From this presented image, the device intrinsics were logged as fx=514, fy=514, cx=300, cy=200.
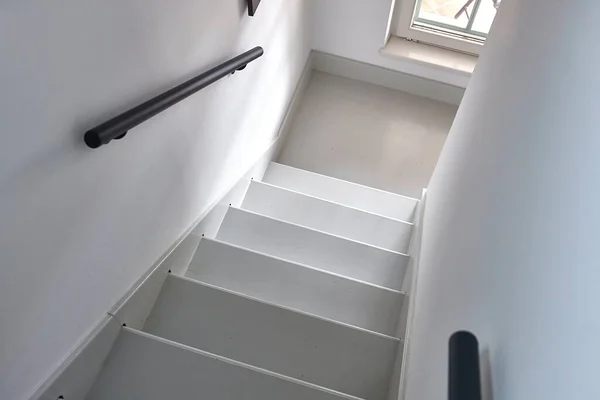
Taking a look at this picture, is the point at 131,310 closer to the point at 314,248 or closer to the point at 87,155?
the point at 87,155

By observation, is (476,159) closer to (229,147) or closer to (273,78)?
(229,147)

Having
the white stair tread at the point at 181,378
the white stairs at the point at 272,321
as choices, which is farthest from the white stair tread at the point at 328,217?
the white stair tread at the point at 181,378

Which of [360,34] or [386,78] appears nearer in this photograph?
[360,34]

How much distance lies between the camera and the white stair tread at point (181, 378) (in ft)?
5.81

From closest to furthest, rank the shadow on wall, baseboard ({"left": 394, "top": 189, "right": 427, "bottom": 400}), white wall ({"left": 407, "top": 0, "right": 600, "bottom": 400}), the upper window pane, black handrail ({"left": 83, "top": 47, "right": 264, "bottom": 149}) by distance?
1. white wall ({"left": 407, "top": 0, "right": 600, "bottom": 400})
2. the shadow on wall
3. black handrail ({"left": 83, "top": 47, "right": 264, "bottom": 149})
4. baseboard ({"left": 394, "top": 189, "right": 427, "bottom": 400})
5. the upper window pane

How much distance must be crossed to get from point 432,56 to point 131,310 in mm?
2864

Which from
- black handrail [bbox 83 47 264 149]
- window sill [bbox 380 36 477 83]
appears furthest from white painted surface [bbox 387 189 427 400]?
window sill [bbox 380 36 477 83]

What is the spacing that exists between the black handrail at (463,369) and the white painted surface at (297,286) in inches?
61.2

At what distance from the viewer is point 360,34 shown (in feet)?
12.1

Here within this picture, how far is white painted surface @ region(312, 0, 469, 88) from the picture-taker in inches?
138

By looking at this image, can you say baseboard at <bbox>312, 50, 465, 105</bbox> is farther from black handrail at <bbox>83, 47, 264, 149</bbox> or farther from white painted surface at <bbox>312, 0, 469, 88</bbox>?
black handrail at <bbox>83, 47, 264, 149</bbox>

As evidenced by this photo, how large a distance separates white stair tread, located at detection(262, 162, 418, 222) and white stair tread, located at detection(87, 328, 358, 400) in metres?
1.66

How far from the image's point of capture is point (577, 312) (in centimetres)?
65

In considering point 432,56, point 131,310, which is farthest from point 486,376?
point 432,56
